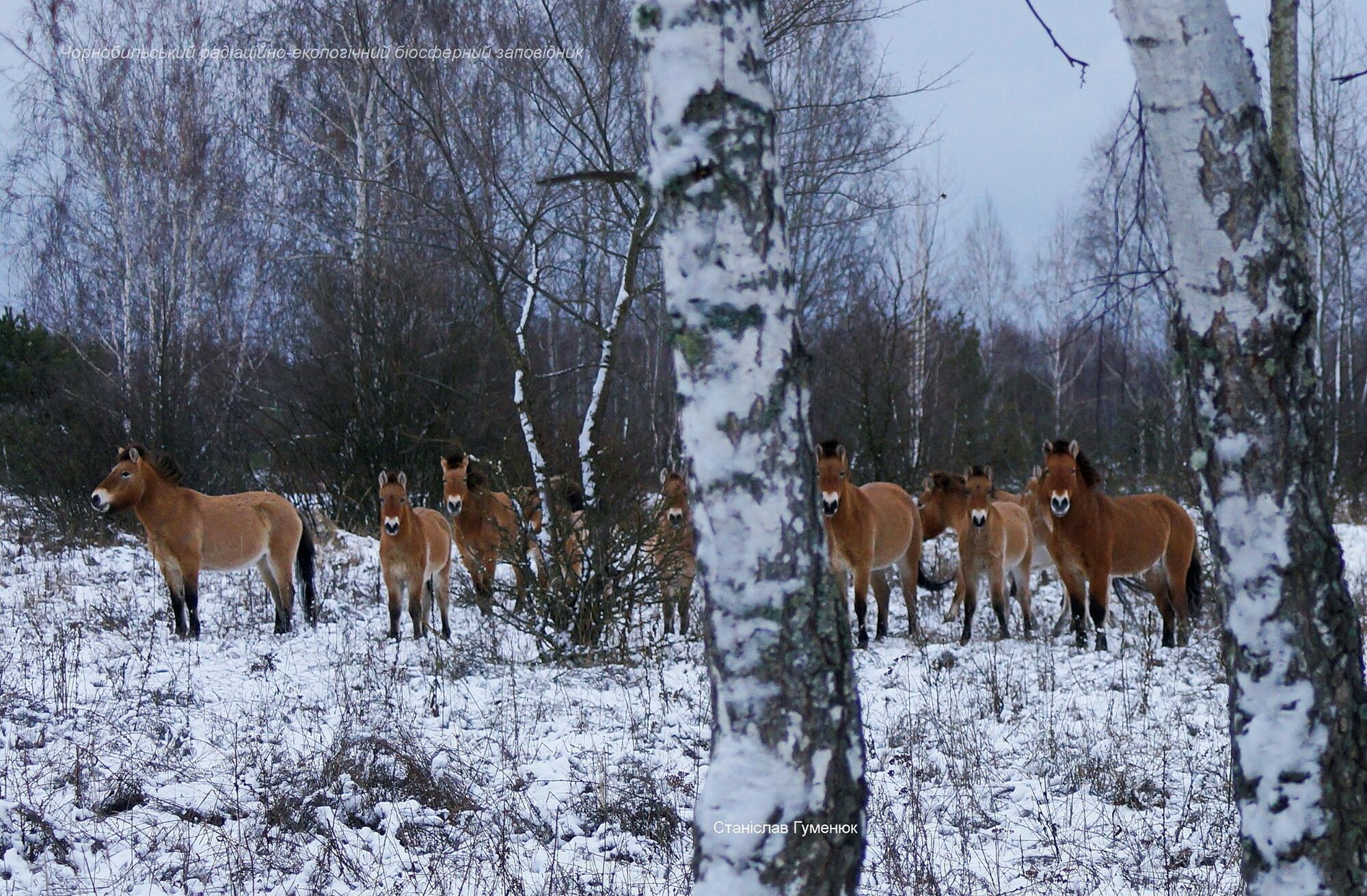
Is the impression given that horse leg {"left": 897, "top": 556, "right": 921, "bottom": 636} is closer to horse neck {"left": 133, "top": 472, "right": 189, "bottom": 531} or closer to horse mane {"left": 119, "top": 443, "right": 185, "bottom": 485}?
horse neck {"left": 133, "top": 472, "right": 189, "bottom": 531}

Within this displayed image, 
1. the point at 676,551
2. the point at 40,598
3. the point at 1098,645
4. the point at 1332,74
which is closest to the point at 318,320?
the point at 40,598

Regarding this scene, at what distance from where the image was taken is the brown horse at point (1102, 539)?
9.48 meters

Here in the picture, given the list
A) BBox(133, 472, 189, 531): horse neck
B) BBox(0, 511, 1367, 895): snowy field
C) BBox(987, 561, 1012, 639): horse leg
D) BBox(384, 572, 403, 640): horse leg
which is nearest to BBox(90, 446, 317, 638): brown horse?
BBox(133, 472, 189, 531): horse neck

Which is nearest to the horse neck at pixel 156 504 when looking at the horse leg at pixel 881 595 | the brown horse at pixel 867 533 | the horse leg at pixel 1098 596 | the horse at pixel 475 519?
the horse at pixel 475 519

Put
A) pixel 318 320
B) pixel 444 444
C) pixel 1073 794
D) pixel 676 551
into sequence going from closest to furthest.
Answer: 1. pixel 1073 794
2. pixel 676 551
3. pixel 444 444
4. pixel 318 320

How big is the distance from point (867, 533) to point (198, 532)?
19.5 feet

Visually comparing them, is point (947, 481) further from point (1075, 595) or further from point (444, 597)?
point (444, 597)

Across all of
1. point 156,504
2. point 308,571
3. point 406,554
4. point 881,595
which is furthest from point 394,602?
point 881,595

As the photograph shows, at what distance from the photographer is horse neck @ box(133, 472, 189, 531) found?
377 inches

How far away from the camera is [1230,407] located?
122 inches

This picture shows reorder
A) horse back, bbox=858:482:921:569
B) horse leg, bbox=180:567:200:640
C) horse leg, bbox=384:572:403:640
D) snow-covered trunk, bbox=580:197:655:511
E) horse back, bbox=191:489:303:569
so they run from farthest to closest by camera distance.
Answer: horse back, bbox=858:482:921:569
horse back, bbox=191:489:303:569
horse leg, bbox=384:572:403:640
horse leg, bbox=180:567:200:640
snow-covered trunk, bbox=580:197:655:511

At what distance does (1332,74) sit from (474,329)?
16.4 meters

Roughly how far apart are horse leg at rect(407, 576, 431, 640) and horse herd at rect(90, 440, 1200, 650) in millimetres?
17

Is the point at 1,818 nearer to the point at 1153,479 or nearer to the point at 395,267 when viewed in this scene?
the point at 395,267
